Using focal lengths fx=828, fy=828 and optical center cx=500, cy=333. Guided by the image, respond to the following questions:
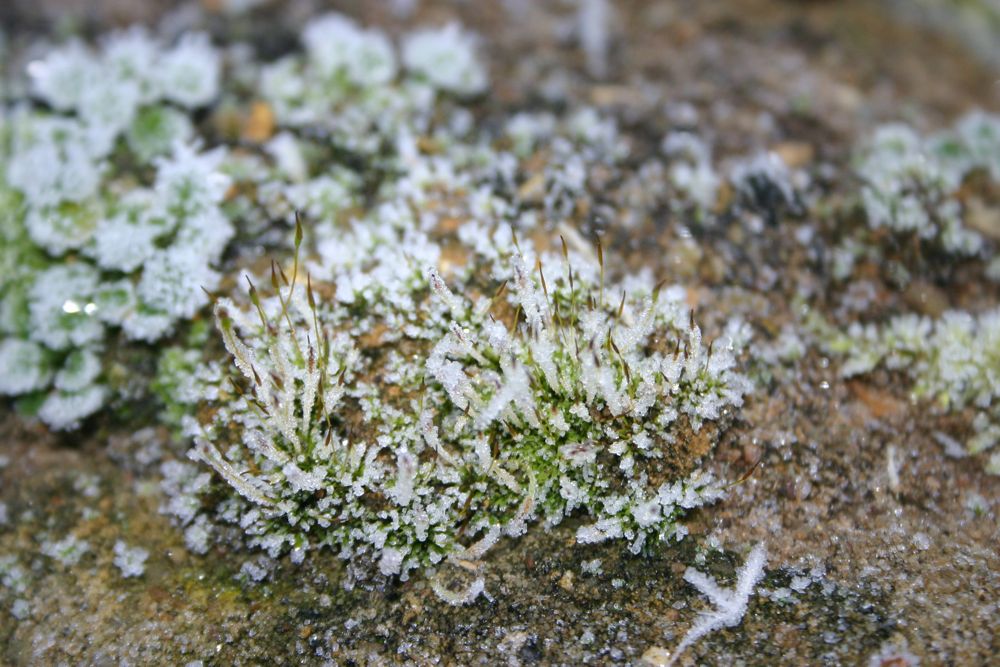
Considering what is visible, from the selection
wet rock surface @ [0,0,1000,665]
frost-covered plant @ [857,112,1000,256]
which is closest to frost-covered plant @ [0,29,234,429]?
wet rock surface @ [0,0,1000,665]

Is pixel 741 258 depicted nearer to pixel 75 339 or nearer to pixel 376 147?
pixel 376 147

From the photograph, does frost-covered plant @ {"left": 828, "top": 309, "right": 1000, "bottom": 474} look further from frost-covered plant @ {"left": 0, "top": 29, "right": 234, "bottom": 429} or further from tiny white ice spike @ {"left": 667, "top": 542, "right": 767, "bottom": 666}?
frost-covered plant @ {"left": 0, "top": 29, "right": 234, "bottom": 429}

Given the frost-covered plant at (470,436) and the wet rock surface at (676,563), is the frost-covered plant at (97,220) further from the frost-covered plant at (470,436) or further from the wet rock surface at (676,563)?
the frost-covered plant at (470,436)

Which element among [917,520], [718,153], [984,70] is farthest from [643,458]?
[984,70]

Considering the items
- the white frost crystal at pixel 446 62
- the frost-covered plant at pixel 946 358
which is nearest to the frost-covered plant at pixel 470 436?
the frost-covered plant at pixel 946 358

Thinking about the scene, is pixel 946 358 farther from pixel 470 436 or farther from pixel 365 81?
pixel 365 81
